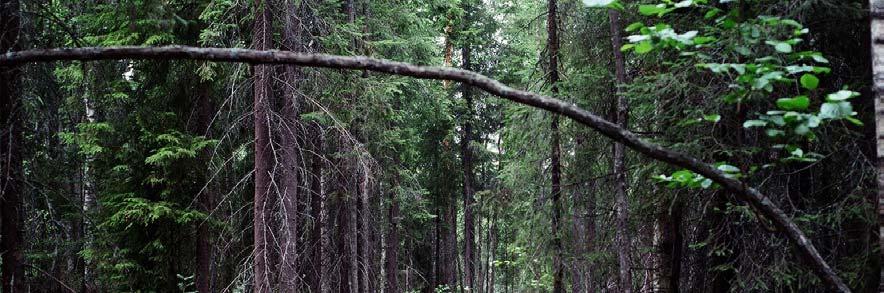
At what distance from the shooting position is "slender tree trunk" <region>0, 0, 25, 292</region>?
17.3 ft

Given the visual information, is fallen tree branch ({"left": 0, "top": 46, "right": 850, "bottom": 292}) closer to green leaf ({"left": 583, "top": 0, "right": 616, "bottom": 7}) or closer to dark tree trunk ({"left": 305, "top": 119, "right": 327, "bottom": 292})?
green leaf ({"left": 583, "top": 0, "right": 616, "bottom": 7})

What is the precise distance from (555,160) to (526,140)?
60 cm

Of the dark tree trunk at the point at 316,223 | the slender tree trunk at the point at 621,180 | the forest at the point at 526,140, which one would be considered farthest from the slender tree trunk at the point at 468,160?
the slender tree trunk at the point at 621,180

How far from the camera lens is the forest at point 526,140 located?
2580 millimetres

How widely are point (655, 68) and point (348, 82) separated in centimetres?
542

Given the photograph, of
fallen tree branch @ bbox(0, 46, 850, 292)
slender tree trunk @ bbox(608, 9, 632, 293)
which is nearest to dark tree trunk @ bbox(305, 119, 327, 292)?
slender tree trunk @ bbox(608, 9, 632, 293)

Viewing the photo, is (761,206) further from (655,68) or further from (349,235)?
(349,235)

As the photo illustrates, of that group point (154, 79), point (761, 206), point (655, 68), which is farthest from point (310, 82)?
point (761, 206)

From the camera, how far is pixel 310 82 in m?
9.88

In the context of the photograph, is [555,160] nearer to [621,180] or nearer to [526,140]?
[526,140]

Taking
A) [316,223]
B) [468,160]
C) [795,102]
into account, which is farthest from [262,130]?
[468,160]

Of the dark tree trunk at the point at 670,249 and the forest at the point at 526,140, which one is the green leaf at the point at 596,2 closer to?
the forest at the point at 526,140

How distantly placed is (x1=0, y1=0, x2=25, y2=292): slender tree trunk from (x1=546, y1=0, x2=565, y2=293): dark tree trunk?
6.56 meters

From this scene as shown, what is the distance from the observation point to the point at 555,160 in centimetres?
1013
